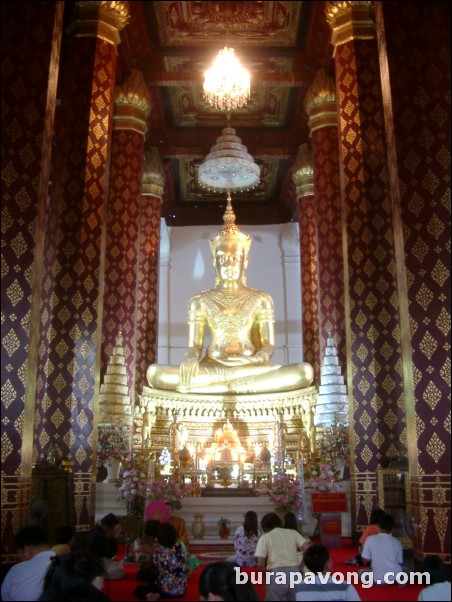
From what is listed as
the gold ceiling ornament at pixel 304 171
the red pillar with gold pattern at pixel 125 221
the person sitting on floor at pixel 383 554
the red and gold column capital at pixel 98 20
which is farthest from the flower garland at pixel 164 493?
the gold ceiling ornament at pixel 304 171

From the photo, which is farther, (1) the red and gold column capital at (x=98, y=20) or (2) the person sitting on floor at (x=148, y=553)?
(1) the red and gold column capital at (x=98, y=20)

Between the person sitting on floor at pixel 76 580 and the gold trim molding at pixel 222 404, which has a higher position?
the gold trim molding at pixel 222 404

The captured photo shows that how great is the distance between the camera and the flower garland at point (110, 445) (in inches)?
288

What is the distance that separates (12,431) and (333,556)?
2953 mm

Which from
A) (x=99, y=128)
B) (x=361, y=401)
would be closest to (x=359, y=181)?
(x=361, y=401)

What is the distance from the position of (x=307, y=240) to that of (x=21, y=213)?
8.67 m

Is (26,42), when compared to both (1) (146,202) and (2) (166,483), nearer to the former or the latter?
(2) (166,483)

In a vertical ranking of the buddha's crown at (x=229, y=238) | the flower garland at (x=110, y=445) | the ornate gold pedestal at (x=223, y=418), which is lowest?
the flower garland at (x=110, y=445)

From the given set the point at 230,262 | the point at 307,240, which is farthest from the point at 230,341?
the point at 307,240

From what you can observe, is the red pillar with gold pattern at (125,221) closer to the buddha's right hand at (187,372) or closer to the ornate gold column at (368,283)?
the buddha's right hand at (187,372)

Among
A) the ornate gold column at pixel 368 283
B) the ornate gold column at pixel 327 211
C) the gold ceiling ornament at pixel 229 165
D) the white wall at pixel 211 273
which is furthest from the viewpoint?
the white wall at pixel 211 273

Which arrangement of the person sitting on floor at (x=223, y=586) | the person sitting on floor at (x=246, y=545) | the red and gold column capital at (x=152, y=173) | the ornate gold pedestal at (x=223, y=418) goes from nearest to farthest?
the person sitting on floor at (x=223, y=586)
the person sitting on floor at (x=246, y=545)
the ornate gold pedestal at (x=223, y=418)
the red and gold column capital at (x=152, y=173)

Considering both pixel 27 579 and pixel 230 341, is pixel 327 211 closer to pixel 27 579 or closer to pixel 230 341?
pixel 230 341

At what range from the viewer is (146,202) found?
1272 centimetres
